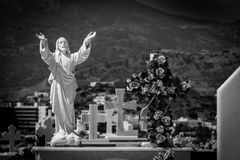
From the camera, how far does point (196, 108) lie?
16.9m

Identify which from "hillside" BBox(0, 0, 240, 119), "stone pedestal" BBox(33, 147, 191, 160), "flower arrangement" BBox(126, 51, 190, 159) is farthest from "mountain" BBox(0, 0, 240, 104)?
"stone pedestal" BBox(33, 147, 191, 160)

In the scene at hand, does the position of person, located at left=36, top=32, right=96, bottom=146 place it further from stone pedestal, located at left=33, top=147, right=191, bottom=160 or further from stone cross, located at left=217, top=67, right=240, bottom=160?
stone cross, located at left=217, top=67, right=240, bottom=160

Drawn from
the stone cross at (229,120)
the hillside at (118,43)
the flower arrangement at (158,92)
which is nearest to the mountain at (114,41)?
the hillside at (118,43)

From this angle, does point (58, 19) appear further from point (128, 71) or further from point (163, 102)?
point (163, 102)

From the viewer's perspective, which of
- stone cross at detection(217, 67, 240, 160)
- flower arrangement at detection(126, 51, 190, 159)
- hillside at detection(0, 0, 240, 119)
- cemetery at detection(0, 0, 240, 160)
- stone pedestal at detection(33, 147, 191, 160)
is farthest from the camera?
hillside at detection(0, 0, 240, 119)

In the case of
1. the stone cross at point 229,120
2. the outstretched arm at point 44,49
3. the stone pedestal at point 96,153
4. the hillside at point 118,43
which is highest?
the hillside at point 118,43

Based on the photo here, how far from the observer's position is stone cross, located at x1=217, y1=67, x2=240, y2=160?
3.11m

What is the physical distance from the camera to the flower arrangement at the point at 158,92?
745 cm

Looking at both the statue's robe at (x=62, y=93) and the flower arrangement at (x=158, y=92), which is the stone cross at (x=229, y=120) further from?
the statue's robe at (x=62, y=93)

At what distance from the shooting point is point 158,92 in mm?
7480

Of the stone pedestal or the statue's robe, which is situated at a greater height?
the statue's robe

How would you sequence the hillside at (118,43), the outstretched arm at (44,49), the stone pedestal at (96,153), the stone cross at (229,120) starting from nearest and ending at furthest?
the stone cross at (229,120), the stone pedestal at (96,153), the outstretched arm at (44,49), the hillside at (118,43)

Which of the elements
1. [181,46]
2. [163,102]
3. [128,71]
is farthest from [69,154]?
[181,46]

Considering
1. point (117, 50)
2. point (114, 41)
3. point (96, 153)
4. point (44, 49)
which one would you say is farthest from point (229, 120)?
point (114, 41)
